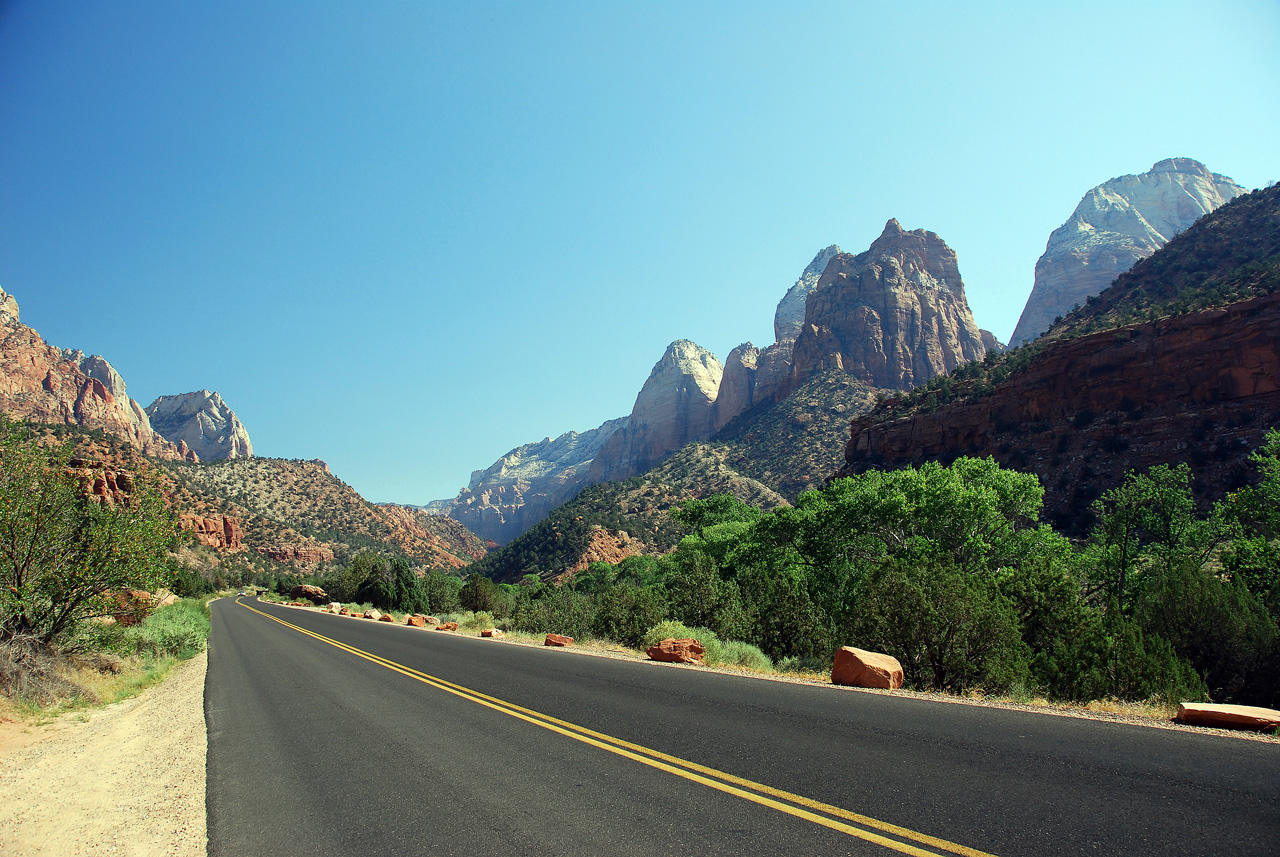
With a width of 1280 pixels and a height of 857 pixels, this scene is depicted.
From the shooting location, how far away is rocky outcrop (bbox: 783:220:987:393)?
131000mm

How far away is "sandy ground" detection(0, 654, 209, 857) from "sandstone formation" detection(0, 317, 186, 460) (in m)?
141

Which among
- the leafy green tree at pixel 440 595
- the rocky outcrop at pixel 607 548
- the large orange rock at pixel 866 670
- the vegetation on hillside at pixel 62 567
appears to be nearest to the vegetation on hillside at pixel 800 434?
the rocky outcrop at pixel 607 548

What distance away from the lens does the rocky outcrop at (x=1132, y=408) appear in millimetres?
43938

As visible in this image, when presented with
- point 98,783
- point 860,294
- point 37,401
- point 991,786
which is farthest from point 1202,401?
point 37,401

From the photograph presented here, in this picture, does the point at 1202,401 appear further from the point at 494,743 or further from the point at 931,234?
the point at 931,234

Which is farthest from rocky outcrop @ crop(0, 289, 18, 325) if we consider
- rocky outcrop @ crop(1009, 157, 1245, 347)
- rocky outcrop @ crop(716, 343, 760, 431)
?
rocky outcrop @ crop(1009, 157, 1245, 347)

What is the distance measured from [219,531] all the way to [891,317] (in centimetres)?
14318

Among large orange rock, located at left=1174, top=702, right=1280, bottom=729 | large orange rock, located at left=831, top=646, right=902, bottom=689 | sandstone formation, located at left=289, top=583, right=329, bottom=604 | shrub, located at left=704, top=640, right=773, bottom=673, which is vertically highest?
large orange rock, located at left=1174, top=702, right=1280, bottom=729

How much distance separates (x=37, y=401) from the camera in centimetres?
12825

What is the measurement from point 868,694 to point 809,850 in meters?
5.44

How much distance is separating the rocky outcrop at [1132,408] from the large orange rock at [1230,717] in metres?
46.0

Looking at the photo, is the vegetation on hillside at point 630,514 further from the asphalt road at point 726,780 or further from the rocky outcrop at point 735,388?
the rocky outcrop at point 735,388

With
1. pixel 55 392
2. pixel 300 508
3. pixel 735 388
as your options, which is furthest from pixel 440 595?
pixel 55 392

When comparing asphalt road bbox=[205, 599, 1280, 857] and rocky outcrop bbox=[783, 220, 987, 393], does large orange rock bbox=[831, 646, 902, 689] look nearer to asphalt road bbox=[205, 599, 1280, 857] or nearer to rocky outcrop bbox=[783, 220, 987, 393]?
asphalt road bbox=[205, 599, 1280, 857]
